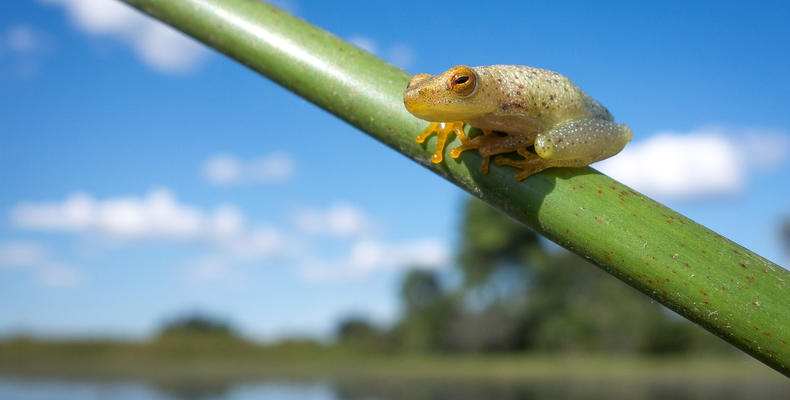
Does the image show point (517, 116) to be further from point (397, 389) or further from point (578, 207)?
point (397, 389)

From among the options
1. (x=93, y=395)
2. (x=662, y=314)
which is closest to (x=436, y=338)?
(x=662, y=314)

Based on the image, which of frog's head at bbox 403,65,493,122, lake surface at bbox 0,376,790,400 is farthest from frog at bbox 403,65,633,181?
lake surface at bbox 0,376,790,400

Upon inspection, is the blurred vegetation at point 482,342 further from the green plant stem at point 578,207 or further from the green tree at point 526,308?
the green plant stem at point 578,207

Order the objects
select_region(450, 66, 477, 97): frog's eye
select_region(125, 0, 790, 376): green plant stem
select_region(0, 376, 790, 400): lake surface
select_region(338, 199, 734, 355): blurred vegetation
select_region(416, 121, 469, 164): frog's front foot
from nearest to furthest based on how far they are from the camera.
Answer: select_region(125, 0, 790, 376): green plant stem, select_region(416, 121, 469, 164): frog's front foot, select_region(450, 66, 477, 97): frog's eye, select_region(0, 376, 790, 400): lake surface, select_region(338, 199, 734, 355): blurred vegetation

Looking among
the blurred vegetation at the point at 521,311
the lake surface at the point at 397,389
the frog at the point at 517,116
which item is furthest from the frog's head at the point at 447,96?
the blurred vegetation at the point at 521,311

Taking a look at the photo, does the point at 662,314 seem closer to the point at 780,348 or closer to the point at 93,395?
the point at 93,395

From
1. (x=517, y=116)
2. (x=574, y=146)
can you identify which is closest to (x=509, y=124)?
(x=517, y=116)

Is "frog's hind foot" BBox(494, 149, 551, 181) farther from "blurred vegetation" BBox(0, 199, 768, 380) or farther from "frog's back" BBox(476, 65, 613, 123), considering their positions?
"blurred vegetation" BBox(0, 199, 768, 380)
